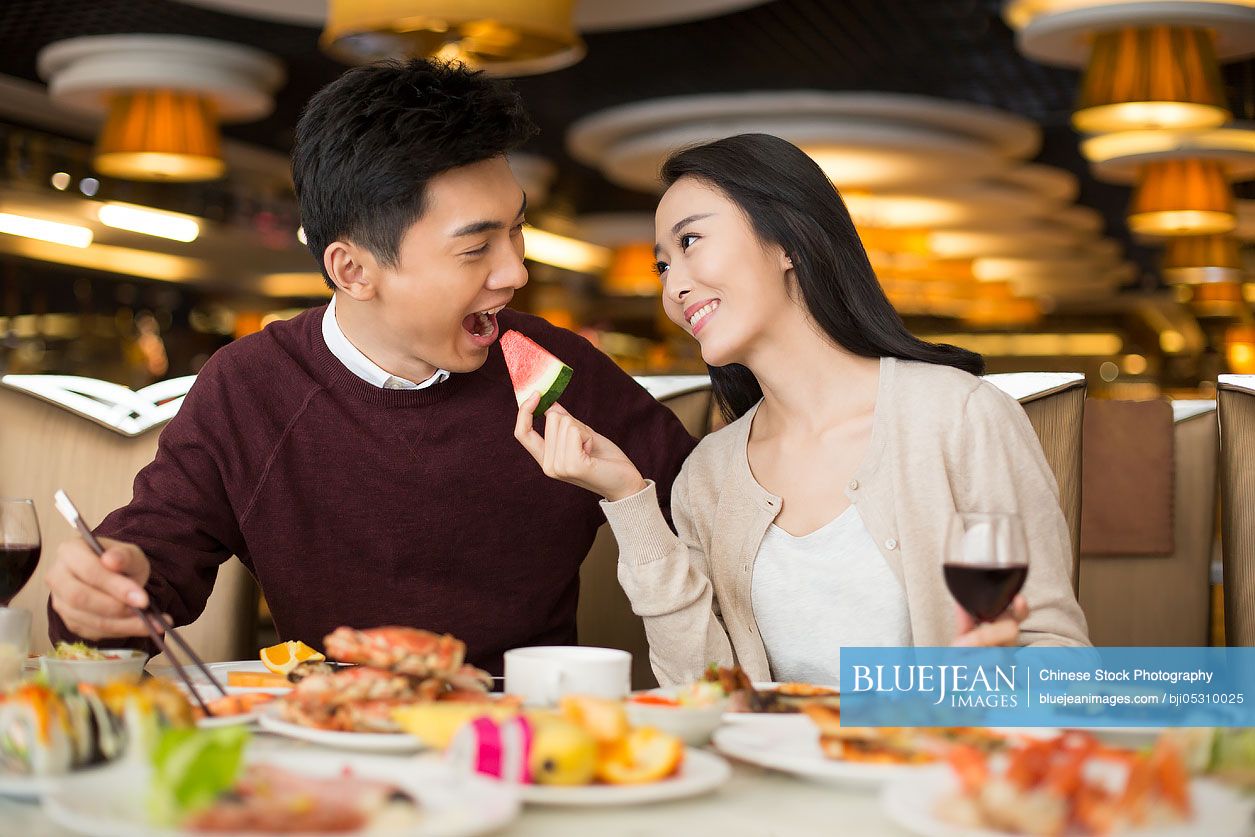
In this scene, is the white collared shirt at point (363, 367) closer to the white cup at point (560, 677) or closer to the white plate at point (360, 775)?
the white cup at point (560, 677)

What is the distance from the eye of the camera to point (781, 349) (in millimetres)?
2355

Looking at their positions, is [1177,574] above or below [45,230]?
below

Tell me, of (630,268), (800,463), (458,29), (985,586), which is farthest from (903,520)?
(630,268)

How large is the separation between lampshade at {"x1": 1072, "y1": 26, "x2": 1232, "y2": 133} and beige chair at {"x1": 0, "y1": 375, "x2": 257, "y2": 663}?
21.2 feet

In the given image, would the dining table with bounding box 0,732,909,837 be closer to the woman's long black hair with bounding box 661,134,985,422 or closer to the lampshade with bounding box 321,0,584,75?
the woman's long black hair with bounding box 661,134,985,422

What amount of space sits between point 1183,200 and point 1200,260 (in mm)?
3930

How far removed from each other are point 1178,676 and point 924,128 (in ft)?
35.2

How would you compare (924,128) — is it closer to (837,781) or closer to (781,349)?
(781,349)

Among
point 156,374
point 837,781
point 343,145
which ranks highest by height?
point 156,374

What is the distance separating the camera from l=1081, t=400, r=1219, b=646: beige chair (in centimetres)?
324

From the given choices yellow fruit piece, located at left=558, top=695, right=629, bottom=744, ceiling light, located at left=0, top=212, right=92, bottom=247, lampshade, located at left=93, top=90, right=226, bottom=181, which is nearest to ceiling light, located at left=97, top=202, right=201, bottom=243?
ceiling light, located at left=0, top=212, right=92, bottom=247

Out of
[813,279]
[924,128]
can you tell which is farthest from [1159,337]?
[813,279]

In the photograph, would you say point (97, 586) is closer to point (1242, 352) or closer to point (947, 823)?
point (947, 823)

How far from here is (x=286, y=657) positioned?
173cm
